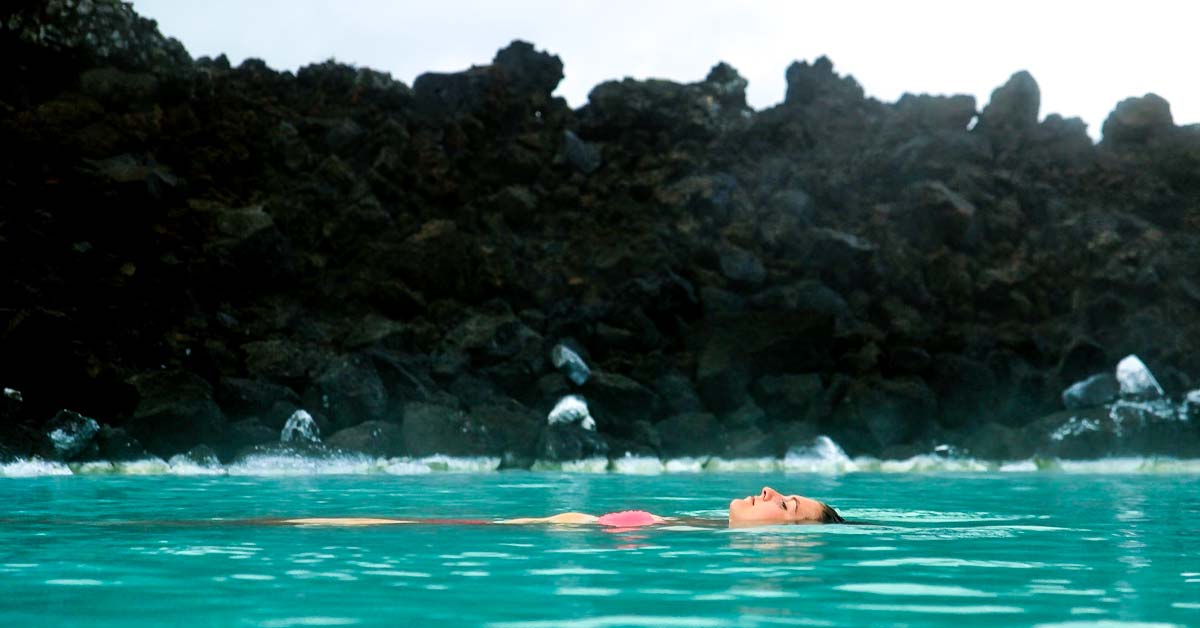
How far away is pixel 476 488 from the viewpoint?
54.8ft

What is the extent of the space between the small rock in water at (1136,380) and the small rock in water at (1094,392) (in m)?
0.17

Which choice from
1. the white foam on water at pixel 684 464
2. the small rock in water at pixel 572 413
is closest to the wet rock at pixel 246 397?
the small rock in water at pixel 572 413

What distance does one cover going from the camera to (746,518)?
31.2ft

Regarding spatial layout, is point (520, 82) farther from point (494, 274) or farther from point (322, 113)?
point (494, 274)

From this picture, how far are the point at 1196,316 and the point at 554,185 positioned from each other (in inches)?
795

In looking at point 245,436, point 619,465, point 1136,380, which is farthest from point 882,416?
point 245,436

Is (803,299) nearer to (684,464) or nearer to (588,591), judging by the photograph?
(684,464)

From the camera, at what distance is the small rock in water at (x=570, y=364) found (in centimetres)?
2767

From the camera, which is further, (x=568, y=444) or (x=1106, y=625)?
(x=568, y=444)

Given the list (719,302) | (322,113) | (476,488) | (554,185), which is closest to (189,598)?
(476,488)

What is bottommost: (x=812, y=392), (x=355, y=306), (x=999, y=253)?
(x=812, y=392)

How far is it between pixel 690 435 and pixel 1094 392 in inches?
361

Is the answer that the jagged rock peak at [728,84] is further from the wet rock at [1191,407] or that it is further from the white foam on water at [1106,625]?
the white foam on water at [1106,625]

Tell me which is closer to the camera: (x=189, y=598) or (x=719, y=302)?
(x=189, y=598)
